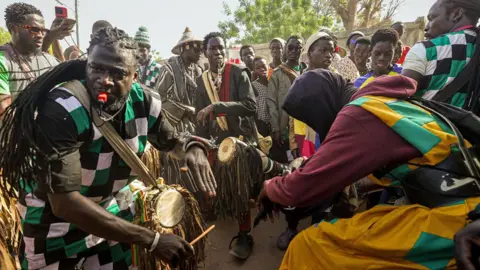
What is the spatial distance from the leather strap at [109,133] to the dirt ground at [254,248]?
1758mm

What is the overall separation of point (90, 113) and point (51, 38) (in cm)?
305

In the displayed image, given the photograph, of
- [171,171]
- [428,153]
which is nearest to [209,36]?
[171,171]

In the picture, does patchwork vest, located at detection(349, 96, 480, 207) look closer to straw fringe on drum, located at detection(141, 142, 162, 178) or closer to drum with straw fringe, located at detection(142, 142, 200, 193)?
straw fringe on drum, located at detection(141, 142, 162, 178)

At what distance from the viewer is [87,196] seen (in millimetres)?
1824

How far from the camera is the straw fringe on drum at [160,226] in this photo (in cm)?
221

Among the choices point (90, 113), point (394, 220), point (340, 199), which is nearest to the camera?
point (394, 220)

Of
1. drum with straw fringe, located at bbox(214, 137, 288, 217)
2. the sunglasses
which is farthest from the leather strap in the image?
the sunglasses

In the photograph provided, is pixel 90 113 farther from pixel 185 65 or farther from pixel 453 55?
pixel 185 65

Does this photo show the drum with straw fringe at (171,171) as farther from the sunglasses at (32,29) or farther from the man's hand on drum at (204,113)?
the sunglasses at (32,29)

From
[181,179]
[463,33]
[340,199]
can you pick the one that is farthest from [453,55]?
[181,179]

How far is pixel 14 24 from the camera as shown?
3.47 m

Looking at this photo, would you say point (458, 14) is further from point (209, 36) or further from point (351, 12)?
point (351, 12)

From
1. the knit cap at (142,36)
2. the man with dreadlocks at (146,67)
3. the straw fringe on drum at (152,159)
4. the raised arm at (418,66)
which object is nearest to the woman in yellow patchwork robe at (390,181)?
the raised arm at (418,66)

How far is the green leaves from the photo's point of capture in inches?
976
